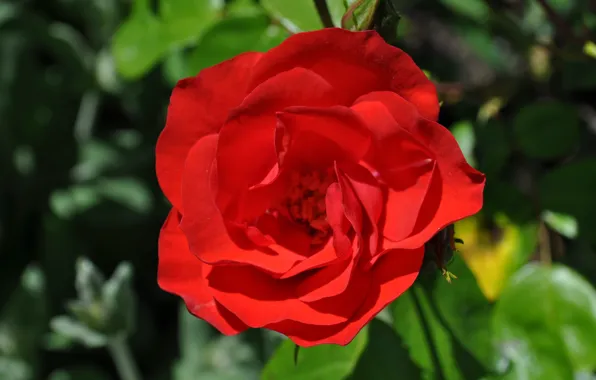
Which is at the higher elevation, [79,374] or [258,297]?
[258,297]

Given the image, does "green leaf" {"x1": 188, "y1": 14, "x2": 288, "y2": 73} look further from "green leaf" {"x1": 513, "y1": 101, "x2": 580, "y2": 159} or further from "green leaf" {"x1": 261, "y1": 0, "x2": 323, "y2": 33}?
"green leaf" {"x1": 513, "y1": 101, "x2": 580, "y2": 159}

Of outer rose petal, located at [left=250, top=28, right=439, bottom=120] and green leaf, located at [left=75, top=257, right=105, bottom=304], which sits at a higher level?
outer rose petal, located at [left=250, top=28, right=439, bottom=120]

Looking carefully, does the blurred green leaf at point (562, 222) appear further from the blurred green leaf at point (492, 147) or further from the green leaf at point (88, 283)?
the green leaf at point (88, 283)

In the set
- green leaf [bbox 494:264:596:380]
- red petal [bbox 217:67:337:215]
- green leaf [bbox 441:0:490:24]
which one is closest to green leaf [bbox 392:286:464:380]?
green leaf [bbox 494:264:596:380]

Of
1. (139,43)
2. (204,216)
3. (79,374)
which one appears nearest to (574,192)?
(204,216)

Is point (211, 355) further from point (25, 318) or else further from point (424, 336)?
point (424, 336)

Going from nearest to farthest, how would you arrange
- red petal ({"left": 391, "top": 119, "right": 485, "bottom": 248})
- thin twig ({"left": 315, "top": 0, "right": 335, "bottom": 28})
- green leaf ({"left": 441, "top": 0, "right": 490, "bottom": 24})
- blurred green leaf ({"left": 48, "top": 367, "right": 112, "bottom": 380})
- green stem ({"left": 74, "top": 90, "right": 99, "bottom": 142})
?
red petal ({"left": 391, "top": 119, "right": 485, "bottom": 248}) < thin twig ({"left": 315, "top": 0, "right": 335, "bottom": 28}) < green leaf ({"left": 441, "top": 0, "right": 490, "bottom": 24}) < blurred green leaf ({"left": 48, "top": 367, "right": 112, "bottom": 380}) < green stem ({"left": 74, "top": 90, "right": 99, "bottom": 142})
